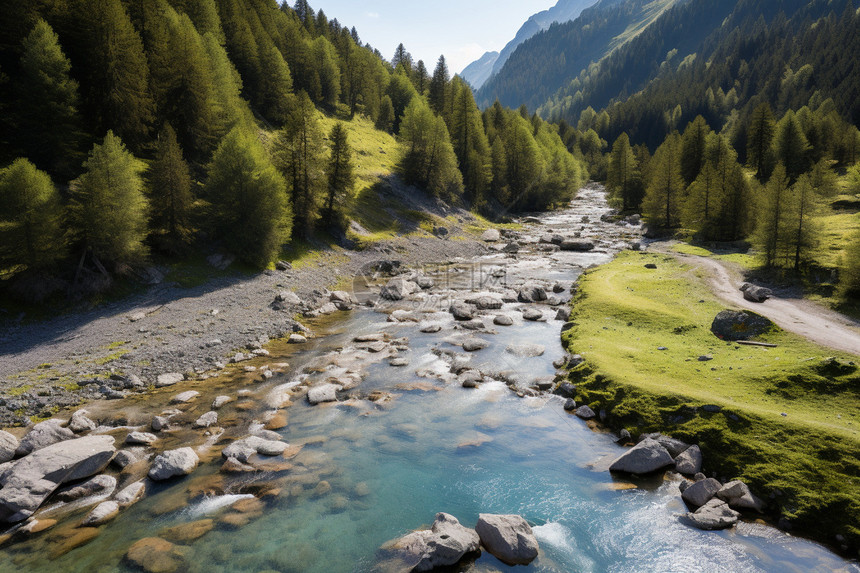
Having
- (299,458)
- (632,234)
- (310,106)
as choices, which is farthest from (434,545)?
(632,234)

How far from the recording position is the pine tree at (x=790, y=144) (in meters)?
82.6

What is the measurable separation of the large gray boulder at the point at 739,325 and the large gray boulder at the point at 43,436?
3884cm

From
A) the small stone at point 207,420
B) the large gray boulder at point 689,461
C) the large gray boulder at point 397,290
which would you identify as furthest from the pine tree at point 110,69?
the large gray boulder at point 689,461

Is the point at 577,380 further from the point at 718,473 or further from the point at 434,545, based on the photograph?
the point at 434,545

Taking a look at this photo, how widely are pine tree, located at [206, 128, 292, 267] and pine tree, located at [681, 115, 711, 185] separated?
8729 cm

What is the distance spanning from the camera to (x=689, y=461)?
54.1 ft

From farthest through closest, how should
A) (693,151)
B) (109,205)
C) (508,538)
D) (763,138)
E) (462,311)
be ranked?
(693,151) < (763,138) < (462,311) < (109,205) < (508,538)

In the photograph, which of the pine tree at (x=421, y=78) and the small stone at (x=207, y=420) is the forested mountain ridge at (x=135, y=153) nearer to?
the small stone at (x=207, y=420)

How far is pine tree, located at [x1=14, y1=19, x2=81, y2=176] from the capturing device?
37.0 m

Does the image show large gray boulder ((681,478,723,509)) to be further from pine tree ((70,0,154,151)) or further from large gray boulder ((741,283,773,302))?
pine tree ((70,0,154,151))

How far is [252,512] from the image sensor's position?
1445 cm

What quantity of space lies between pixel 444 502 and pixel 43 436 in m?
18.4

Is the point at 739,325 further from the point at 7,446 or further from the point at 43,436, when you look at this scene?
the point at 7,446

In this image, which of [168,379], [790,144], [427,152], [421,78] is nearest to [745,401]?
[168,379]
